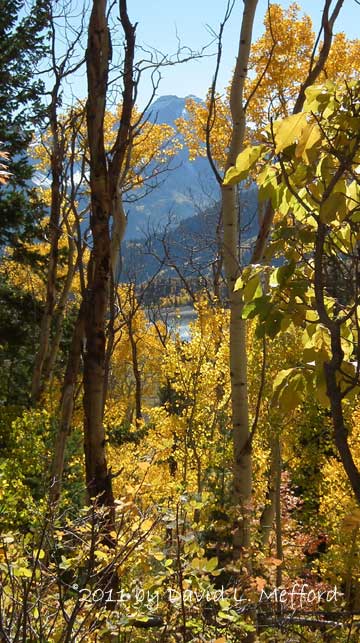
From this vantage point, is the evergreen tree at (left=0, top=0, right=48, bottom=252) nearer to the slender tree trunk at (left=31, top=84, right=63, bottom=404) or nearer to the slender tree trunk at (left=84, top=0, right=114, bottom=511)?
the slender tree trunk at (left=31, top=84, right=63, bottom=404)

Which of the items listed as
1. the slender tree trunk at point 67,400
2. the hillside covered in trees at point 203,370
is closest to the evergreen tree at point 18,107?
the hillside covered in trees at point 203,370

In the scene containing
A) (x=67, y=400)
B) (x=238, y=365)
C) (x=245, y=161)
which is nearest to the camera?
(x=245, y=161)

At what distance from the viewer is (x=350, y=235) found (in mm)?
1576

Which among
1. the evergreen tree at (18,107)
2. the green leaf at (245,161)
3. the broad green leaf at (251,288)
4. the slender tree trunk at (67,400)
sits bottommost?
the slender tree trunk at (67,400)

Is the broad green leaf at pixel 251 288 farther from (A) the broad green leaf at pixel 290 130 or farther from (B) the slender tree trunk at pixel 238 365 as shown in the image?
(B) the slender tree trunk at pixel 238 365

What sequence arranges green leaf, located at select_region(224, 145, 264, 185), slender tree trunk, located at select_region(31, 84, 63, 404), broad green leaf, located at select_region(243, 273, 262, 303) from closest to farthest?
green leaf, located at select_region(224, 145, 264, 185) → broad green leaf, located at select_region(243, 273, 262, 303) → slender tree trunk, located at select_region(31, 84, 63, 404)

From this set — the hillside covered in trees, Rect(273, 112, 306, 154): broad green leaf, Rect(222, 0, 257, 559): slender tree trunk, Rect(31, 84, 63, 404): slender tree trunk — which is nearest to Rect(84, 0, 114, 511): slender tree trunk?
the hillside covered in trees

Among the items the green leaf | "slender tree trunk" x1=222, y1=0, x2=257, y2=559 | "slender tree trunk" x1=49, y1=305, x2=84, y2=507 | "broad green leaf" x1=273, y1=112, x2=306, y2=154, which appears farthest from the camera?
"slender tree trunk" x1=49, y1=305, x2=84, y2=507

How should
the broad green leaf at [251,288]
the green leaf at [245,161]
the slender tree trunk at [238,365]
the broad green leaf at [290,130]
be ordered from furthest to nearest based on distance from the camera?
the slender tree trunk at [238,365] < the broad green leaf at [251,288] < the green leaf at [245,161] < the broad green leaf at [290,130]

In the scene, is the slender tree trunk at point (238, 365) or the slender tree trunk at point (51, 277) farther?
the slender tree trunk at point (51, 277)

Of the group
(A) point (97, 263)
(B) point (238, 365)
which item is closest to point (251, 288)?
(B) point (238, 365)

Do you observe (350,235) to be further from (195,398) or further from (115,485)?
(115,485)

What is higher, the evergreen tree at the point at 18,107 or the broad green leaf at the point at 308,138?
the evergreen tree at the point at 18,107

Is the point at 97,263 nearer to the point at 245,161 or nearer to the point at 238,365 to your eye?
the point at 238,365
